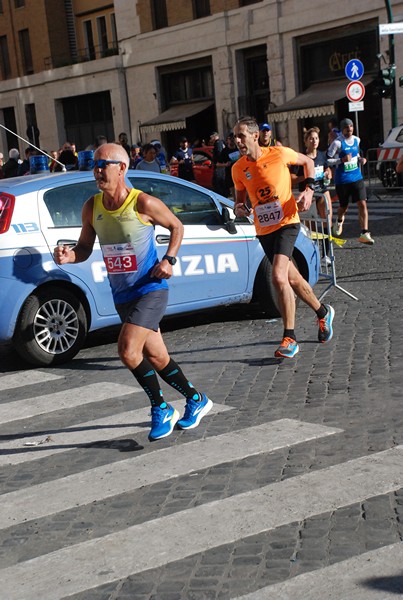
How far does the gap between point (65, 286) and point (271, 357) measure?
187 cm

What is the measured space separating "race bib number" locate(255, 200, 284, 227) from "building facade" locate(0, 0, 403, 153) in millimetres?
21509

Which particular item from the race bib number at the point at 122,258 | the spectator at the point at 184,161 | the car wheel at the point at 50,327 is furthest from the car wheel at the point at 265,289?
the spectator at the point at 184,161

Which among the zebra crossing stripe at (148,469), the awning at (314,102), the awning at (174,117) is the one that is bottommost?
the awning at (174,117)

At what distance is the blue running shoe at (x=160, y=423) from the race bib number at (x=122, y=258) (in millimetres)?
872

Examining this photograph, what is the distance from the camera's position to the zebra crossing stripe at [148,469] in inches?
202

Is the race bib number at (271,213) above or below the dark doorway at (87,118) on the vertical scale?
above

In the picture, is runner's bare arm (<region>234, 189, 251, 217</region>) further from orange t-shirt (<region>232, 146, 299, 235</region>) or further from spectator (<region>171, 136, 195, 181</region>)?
spectator (<region>171, 136, 195, 181</region>)

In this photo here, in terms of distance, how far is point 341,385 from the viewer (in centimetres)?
711

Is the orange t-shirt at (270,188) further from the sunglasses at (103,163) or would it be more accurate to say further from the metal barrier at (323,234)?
the sunglasses at (103,163)

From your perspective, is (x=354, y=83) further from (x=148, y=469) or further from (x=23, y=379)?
(x=148, y=469)

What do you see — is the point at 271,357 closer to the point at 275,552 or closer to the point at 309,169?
the point at 309,169

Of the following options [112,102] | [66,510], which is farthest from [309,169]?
[112,102]

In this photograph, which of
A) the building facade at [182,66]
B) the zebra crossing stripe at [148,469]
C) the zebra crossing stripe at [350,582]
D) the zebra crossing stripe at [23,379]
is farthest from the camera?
the building facade at [182,66]

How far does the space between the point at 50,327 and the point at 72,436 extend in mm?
2287
